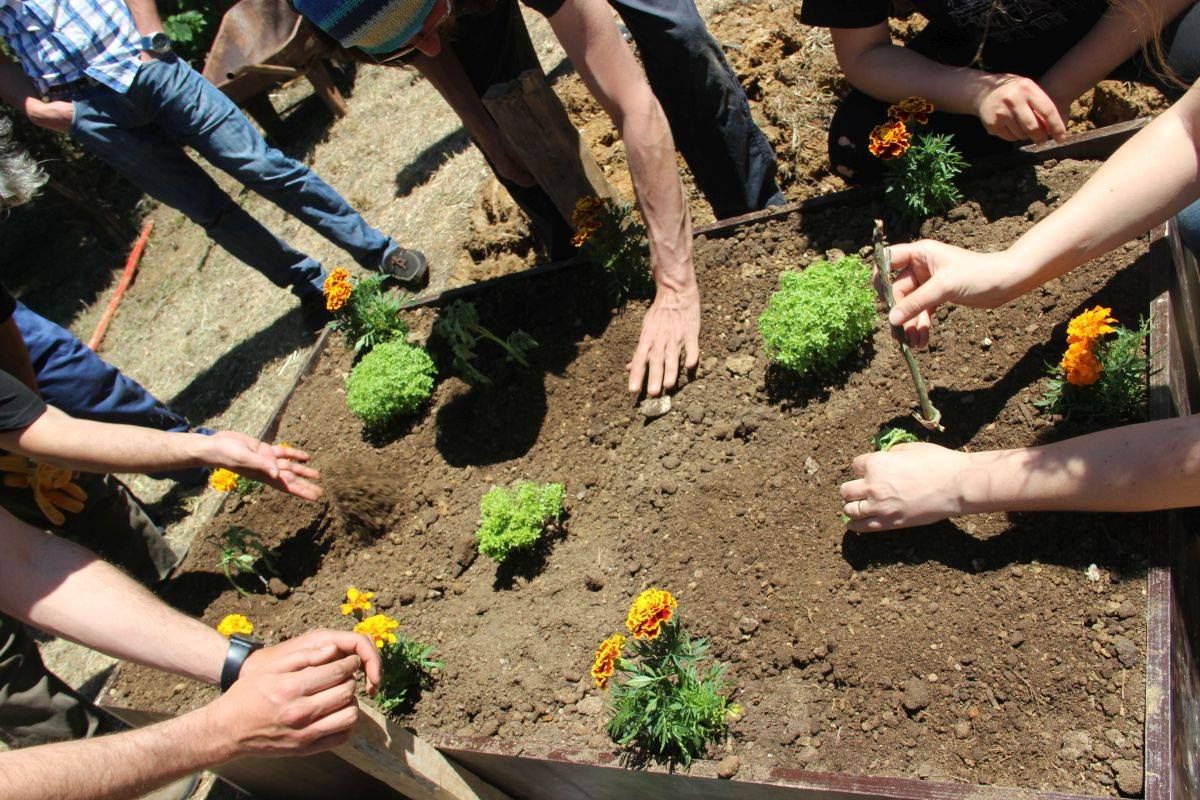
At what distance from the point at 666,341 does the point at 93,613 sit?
1.74 metres

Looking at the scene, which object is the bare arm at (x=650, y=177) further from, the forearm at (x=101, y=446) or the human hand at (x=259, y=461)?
the forearm at (x=101, y=446)

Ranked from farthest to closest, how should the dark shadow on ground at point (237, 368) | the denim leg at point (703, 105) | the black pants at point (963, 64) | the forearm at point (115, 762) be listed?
the dark shadow on ground at point (237, 368)
the denim leg at point (703, 105)
the black pants at point (963, 64)
the forearm at point (115, 762)

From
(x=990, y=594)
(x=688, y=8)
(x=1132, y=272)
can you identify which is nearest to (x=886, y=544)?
(x=990, y=594)

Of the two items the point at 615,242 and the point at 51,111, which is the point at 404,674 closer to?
the point at 615,242

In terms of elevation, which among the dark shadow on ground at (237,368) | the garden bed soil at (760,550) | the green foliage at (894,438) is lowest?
the dark shadow on ground at (237,368)

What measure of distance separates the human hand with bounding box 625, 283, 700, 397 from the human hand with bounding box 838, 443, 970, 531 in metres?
0.81

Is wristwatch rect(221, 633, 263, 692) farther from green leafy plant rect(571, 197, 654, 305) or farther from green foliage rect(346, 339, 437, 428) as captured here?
green leafy plant rect(571, 197, 654, 305)

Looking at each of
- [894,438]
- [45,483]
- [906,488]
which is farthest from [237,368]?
[906,488]

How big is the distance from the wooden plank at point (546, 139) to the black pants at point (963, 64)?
0.91 meters

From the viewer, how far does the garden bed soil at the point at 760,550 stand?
6.21 ft

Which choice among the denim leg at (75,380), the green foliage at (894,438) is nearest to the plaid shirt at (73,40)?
the denim leg at (75,380)

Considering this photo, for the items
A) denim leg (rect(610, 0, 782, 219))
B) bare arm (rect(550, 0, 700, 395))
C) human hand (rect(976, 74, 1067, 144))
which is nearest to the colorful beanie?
bare arm (rect(550, 0, 700, 395))

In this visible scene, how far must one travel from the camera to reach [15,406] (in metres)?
2.38

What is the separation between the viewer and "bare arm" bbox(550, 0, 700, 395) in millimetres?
2594
